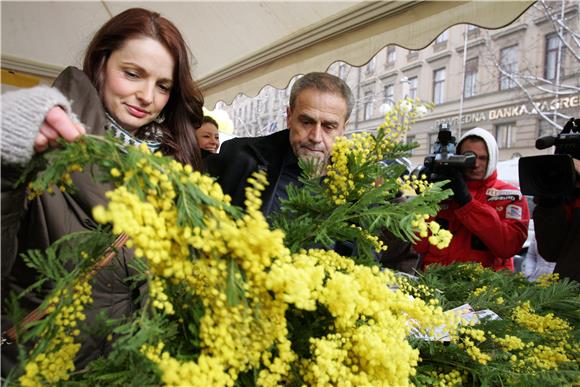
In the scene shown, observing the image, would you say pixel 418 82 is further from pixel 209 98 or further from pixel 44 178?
pixel 44 178

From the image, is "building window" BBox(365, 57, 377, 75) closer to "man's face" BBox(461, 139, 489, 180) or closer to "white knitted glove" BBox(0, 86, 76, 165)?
"man's face" BBox(461, 139, 489, 180)

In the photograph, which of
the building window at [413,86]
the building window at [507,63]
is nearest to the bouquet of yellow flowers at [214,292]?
the building window at [507,63]

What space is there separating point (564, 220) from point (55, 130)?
205 centimetres

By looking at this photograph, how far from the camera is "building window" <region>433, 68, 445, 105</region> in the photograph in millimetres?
18000

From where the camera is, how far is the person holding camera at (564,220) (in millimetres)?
1823

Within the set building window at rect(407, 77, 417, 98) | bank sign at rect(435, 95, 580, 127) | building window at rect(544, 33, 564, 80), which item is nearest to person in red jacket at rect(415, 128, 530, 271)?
bank sign at rect(435, 95, 580, 127)

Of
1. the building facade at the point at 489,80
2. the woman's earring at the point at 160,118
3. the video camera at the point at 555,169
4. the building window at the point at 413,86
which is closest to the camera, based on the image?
the woman's earring at the point at 160,118

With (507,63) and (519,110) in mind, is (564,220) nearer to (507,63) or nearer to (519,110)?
(519,110)

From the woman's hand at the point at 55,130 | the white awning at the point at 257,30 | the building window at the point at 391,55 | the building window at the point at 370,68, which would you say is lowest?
the woman's hand at the point at 55,130

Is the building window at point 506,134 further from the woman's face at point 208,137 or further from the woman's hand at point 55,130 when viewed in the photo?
the woman's hand at point 55,130

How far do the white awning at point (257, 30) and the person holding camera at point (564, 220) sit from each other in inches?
27.2

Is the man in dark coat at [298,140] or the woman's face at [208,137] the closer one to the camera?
the man in dark coat at [298,140]

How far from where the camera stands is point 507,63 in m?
15.9

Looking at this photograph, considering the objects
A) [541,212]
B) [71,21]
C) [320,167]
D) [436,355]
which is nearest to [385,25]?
[541,212]
